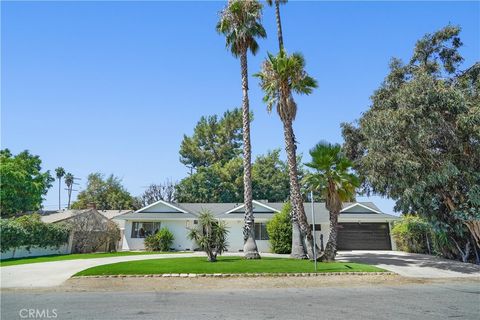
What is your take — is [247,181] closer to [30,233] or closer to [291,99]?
[291,99]

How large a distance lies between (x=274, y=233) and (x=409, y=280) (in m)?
12.9

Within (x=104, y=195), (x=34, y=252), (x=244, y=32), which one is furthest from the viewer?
(x=104, y=195)

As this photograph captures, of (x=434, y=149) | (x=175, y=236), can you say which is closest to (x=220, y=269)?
(x=434, y=149)

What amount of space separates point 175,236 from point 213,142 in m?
25.8

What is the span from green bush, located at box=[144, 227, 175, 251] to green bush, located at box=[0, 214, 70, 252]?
272 inches

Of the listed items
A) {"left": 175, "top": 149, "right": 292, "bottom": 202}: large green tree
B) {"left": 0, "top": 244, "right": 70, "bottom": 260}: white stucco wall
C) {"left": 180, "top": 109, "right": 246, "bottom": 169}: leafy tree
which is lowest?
{"left": 0, "top": 244, "right": 70, "bottom": 260}: white stucco wall

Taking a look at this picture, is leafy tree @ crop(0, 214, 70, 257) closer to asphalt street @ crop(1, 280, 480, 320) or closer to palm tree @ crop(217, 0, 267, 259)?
asphalt street @ crop(1, 280, 480, 320)

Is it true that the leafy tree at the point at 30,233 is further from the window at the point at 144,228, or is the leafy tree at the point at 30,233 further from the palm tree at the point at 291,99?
the palm tree at the point at 291,99

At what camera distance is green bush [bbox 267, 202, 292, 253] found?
25.3 meters

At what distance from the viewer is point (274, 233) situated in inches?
1018

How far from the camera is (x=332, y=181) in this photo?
18297 mm

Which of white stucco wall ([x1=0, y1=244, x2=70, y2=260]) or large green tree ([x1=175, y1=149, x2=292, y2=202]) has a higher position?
large green tree ([x1=175, y1=149, x2=292, y2=202])

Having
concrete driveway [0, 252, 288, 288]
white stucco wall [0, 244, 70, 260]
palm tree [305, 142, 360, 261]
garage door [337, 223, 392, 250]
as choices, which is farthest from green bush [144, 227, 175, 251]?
garage door [337, 223, 392, 250]

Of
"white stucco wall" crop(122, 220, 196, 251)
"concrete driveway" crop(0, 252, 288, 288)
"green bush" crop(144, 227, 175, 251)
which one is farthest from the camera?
"white stucco wall" crop(122, 220, 196, 251)
